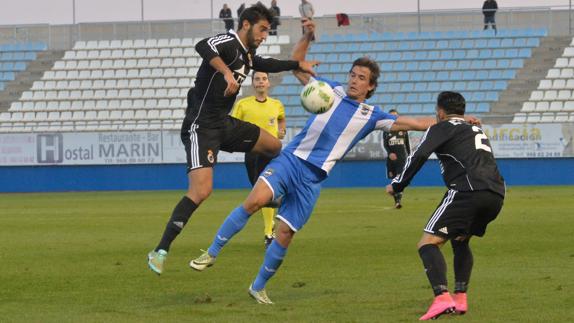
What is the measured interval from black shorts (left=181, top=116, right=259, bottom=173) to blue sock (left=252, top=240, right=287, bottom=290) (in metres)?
1.67

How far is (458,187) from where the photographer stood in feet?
27.0

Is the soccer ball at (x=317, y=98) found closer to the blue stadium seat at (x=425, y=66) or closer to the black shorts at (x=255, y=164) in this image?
the black shorts at (x=255, y=164)

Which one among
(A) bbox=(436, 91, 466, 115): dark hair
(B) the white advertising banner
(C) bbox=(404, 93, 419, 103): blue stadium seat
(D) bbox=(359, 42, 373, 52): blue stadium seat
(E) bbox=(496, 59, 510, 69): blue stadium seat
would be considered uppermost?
(A) bbox=(436, 91, 466, 115): dark hair

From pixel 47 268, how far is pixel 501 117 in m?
24.5

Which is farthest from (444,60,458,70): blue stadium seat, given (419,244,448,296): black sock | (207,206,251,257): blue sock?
(419,244,448,296): black sock

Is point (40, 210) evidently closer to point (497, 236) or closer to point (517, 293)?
point (497, 236)

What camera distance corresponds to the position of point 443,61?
133 ft

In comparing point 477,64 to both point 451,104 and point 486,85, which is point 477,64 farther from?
point 451,104

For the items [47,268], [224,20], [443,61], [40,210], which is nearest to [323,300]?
[47,268]

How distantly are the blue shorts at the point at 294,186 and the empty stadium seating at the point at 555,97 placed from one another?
26.2 m

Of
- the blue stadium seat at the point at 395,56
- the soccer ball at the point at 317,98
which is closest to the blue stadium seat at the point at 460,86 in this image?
the blue stadium seat at the point at 395,56

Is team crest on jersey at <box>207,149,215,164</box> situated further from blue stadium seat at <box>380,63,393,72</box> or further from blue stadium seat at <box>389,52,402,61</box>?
blue stadium seat at <box>389,52,402,61</box>

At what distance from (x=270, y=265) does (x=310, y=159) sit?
94 cm

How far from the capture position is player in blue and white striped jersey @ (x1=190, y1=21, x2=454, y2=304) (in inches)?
357
